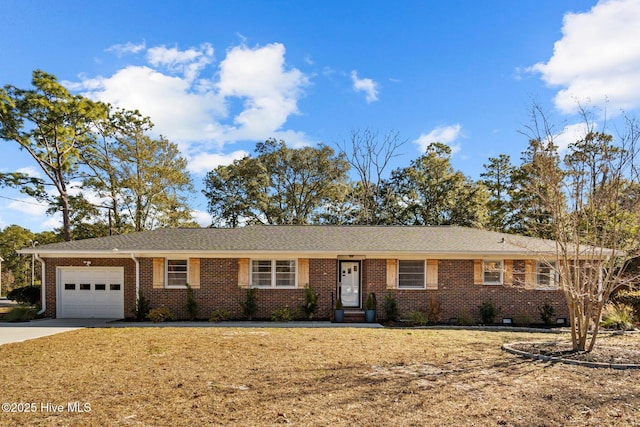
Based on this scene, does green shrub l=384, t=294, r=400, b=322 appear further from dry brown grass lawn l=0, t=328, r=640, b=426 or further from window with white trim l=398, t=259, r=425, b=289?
dry brown grass lawn l=0, t=328, r=640, b=426

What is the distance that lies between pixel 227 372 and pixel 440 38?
1433 centimetres

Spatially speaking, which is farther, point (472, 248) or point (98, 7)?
point (472, 248)

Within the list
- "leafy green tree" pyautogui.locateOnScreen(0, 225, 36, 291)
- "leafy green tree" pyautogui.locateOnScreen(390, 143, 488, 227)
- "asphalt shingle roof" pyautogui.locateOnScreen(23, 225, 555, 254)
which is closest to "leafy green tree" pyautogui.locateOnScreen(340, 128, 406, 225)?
"leafy green tree" pyautogui.locateOnScreen(390, 143, 488, 227)

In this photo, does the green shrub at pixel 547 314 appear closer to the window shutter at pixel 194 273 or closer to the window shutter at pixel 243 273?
the window shutter at pixel 243 273

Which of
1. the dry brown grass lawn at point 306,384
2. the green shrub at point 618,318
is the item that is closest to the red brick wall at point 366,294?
the green shrub at point 618,318

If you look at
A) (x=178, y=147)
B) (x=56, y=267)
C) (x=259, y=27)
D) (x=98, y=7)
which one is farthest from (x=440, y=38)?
(x=178, y=147)

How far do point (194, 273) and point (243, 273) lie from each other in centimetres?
173

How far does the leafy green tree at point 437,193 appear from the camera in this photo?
106 ft

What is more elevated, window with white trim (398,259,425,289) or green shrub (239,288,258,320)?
window with white trim (398,259,425,289)

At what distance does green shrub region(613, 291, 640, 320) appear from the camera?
1550cm

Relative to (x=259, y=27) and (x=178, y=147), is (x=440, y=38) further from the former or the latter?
(x=178, y=147)

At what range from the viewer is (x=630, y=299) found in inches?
617

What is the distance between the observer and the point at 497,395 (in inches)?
250

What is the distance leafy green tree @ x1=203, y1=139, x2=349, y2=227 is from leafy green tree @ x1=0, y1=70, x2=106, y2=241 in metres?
10.8
